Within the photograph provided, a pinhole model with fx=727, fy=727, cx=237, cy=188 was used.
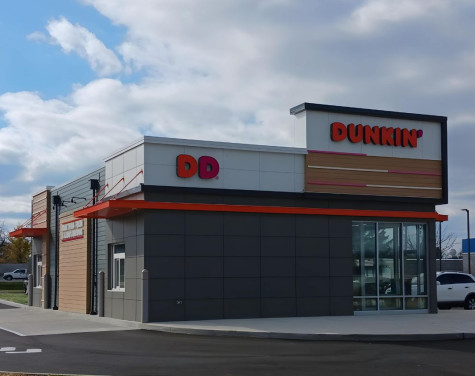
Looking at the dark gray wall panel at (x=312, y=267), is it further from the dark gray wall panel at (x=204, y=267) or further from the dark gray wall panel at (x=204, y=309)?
the dark gray wall panel at (x=204, y=309)

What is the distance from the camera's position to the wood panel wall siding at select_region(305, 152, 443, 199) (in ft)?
79.0

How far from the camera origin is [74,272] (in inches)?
1171

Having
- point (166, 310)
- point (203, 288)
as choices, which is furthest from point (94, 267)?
point (203, 288)

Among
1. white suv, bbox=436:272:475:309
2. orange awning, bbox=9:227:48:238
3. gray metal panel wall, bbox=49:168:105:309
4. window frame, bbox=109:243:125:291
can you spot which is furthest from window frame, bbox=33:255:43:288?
white suv, bbox=436:272:475:309

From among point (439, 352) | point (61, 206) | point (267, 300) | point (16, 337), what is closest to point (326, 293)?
point (267, 300)

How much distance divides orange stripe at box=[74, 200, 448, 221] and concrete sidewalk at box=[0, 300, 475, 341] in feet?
11.1

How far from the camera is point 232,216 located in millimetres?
22797

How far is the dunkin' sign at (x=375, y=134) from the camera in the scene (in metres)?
24.4

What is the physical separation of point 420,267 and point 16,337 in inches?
555

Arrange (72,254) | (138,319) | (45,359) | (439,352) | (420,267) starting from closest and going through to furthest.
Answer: (45,359)
(439,352)
(138,319)
(420,267)
(72,254)

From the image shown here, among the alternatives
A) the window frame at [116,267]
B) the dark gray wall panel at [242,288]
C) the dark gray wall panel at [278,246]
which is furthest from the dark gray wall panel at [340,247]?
the window frame at [116,267]

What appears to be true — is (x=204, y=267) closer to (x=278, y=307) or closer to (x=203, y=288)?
(x=203, y=288)

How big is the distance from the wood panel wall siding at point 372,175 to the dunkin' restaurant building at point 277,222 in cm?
4

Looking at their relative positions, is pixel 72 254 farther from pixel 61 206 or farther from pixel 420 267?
pixel 420 267
